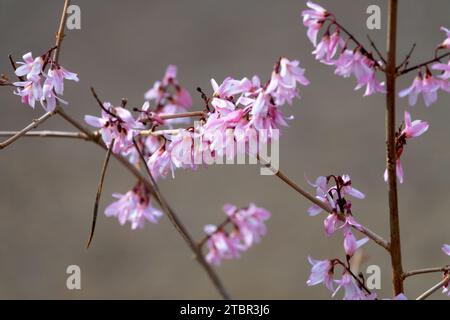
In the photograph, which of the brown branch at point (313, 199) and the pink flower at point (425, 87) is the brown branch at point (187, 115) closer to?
the brown branch at point (313, 199)

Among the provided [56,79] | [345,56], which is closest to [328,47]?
[345,56]

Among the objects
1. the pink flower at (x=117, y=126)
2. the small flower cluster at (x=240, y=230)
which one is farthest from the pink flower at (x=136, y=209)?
the pink flower at (x=117, y=126)

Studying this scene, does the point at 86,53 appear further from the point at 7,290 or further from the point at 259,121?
the point at 259,121

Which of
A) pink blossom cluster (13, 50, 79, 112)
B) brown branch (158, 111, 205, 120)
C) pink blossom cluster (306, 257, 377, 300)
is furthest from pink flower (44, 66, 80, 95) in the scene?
pink blossom cluster (306, 257, 377, 300)

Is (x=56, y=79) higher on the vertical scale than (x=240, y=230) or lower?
higher

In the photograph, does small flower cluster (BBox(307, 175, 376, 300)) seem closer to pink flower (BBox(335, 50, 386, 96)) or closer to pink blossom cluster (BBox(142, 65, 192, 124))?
pink flower (BBox(335, 50, 386, 96))

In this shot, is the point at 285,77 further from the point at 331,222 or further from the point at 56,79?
the point at 56,79
